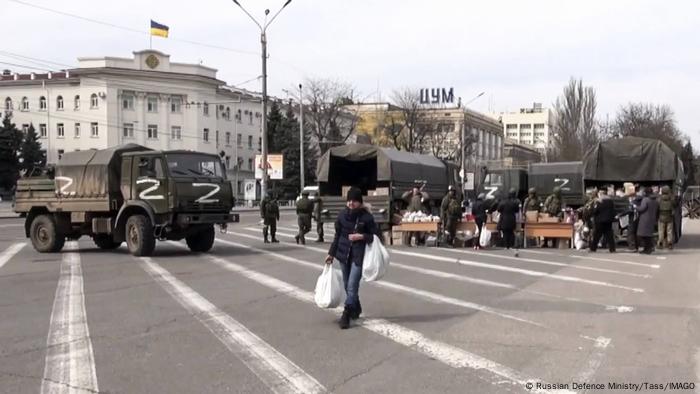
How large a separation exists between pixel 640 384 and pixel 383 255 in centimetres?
342

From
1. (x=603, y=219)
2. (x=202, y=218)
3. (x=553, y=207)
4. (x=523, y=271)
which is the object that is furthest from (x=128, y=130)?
(x=523, y=271)

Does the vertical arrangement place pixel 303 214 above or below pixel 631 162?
below

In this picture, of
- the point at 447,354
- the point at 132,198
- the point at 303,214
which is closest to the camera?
the point at 447,354

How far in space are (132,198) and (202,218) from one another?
6.17ft

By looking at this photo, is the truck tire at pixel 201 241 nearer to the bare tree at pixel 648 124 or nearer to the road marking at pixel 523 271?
the road marking at pixel 523 271

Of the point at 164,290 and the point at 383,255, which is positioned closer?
the point at 383,255

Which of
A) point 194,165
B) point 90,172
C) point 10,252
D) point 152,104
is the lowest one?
point 10,252

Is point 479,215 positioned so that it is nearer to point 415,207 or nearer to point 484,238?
point 484,238

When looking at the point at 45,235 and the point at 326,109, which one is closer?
the point at 45,235

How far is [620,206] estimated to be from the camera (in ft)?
65.2

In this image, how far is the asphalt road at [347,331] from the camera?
6.04 metres

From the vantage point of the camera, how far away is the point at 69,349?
23.5ft

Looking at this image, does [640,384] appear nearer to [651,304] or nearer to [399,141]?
[651,304]

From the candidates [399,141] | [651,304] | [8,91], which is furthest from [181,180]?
[8,91]
